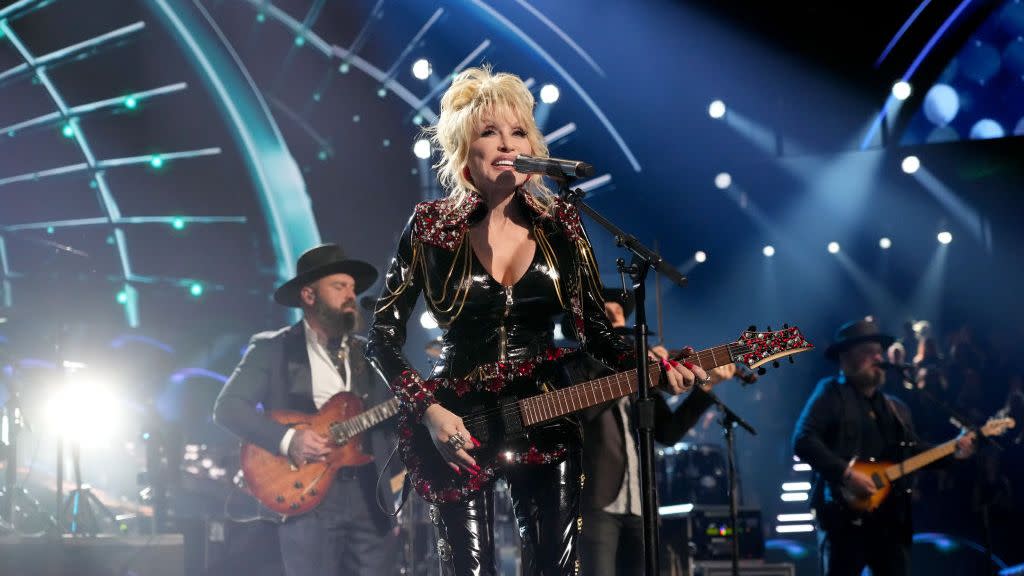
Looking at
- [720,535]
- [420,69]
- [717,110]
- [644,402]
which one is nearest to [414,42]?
[420,69]

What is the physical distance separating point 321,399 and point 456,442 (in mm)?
3249

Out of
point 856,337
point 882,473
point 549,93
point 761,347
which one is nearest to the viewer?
point 761,347

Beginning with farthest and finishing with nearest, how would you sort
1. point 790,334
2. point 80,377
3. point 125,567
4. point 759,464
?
point 759,464
point 80,377
point 125,567
point 790,334

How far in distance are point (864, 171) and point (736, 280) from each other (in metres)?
3.68

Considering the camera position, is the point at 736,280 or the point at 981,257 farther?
the point at 736,280

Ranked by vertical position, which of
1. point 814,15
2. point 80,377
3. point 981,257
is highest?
point 814,15

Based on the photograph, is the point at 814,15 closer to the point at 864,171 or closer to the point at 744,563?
the point at 864,171

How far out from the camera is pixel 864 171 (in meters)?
13.1

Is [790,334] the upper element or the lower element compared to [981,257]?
lower

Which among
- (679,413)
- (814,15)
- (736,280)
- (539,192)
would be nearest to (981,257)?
(736,280)

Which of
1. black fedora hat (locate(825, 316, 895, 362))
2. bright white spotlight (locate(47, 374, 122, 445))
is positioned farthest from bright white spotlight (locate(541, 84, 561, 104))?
bright white spotlight (locate(47, 374, 122, 445))

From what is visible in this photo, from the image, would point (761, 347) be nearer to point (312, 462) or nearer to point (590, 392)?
point (590, 392)

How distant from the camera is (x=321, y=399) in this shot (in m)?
5.86

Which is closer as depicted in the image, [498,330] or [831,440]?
[498,330]
